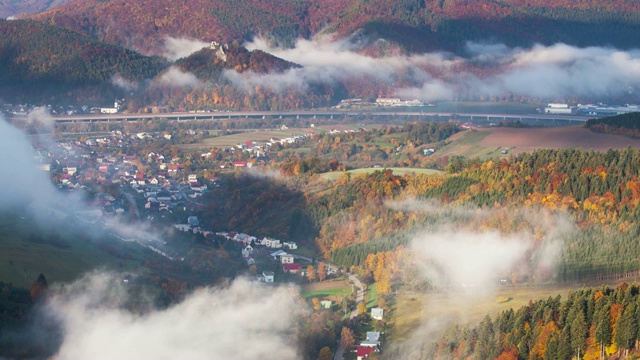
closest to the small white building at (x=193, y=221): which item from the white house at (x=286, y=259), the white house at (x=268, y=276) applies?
the white house at (x=286, y=259)

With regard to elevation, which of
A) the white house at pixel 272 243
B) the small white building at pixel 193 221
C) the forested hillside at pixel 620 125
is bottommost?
the white house at pixel 272 243

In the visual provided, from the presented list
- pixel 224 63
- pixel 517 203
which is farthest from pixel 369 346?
pixel 224 63

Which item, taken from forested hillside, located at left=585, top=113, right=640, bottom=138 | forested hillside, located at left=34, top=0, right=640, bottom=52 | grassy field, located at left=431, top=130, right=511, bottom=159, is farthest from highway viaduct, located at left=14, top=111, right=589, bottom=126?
forested hillside, located at left=34, top=0, right=640, bottom=52

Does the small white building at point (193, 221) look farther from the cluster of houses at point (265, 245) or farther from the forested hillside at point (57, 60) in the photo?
the forested hillside at point (57, 60)

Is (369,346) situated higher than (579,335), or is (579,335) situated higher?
(579,335)

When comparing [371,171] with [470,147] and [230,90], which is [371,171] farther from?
[230,90]

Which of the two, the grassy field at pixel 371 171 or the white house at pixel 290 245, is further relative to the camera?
the grassy field at pixel 371 171

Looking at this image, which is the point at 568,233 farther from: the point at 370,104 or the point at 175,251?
the point at 370,104

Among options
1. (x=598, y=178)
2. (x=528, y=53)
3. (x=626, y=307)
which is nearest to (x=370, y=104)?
(x=528, y=53)
